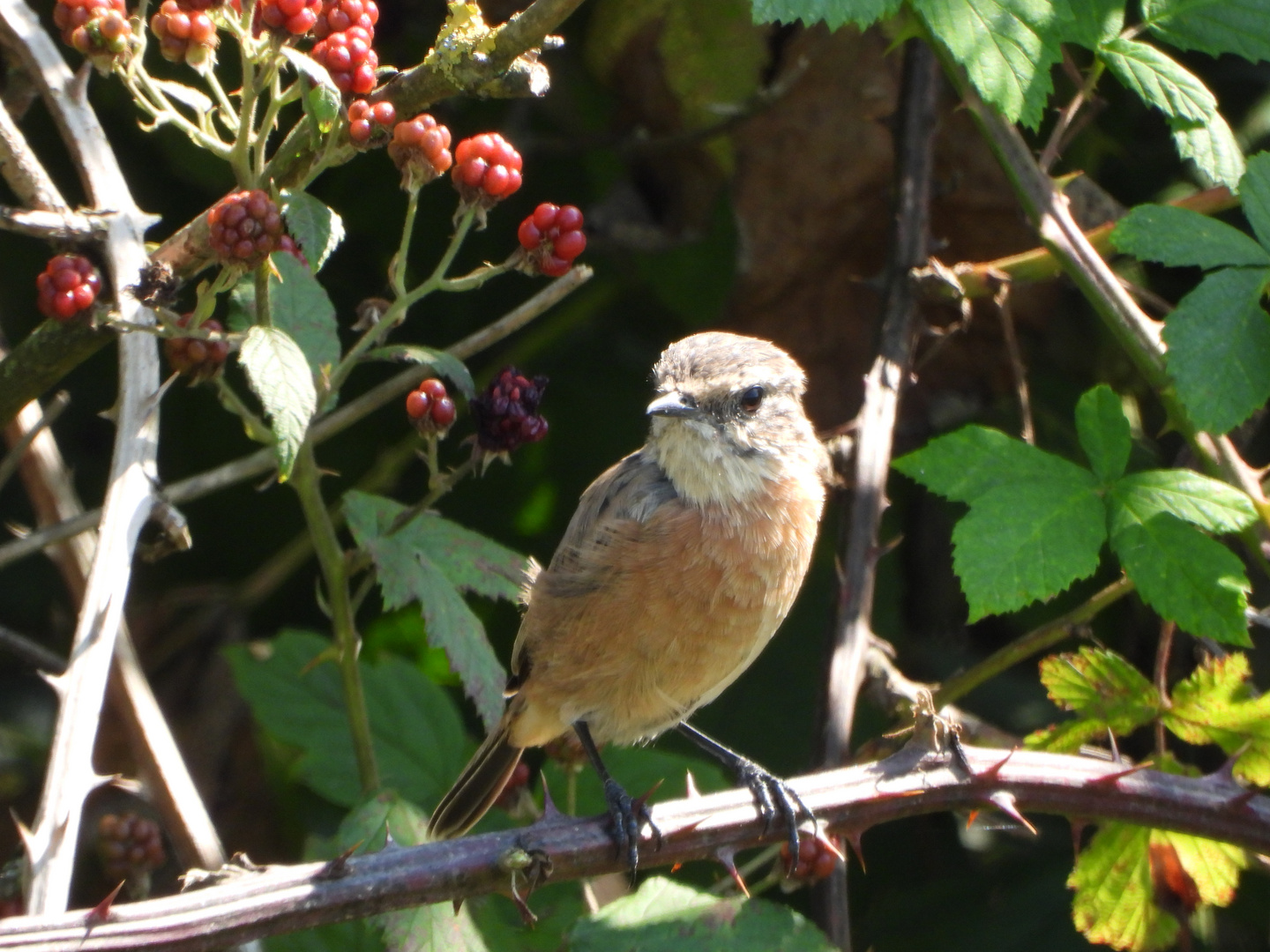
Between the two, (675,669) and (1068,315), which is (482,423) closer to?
(675,669)

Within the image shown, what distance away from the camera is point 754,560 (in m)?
3.60

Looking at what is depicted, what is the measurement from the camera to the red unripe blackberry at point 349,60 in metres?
→ 2.42

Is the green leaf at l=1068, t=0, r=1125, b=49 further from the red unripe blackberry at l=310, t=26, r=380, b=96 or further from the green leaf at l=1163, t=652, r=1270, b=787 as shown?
the red unripe blackberry at l=310, t=26, r=380, b=96

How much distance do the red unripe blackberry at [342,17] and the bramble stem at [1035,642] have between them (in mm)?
2180

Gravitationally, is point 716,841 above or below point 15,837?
above

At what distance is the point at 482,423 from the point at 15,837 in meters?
3.29

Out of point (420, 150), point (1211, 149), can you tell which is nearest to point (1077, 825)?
point (1211, 149)

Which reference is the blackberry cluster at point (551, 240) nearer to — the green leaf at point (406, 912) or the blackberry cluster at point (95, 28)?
the blackberry cluster at point (95, 28)

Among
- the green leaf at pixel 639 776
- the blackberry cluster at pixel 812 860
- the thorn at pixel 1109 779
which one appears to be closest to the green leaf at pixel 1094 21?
the thorn at pixel 1109 779

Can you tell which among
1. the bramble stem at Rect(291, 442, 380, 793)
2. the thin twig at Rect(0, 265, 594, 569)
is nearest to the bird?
the bramble stem at Rect(291, 442, 380, 793)

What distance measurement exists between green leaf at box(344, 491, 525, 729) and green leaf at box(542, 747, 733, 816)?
3.37 feet

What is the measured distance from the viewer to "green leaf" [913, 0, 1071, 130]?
9.57ft

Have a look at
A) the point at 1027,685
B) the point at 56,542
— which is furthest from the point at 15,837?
the point at 1027,685

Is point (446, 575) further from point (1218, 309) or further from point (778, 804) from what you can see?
point (1218, 309)
